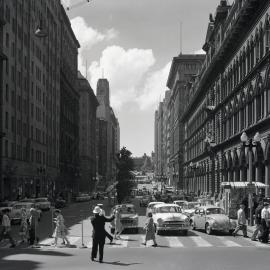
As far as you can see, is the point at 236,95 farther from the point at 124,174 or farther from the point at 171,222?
the point at 171,222

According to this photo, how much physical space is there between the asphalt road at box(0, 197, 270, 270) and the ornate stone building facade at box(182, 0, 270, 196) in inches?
431

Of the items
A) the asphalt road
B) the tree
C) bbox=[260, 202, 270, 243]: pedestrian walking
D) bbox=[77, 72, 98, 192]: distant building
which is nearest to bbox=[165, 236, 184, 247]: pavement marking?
the asphalt road

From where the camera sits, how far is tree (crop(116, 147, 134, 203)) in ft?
234

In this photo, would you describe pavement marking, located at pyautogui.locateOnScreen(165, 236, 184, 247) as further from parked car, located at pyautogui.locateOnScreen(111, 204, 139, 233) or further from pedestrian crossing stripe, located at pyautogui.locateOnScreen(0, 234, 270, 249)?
parked car, located at pyautogui.locateOnScreen(111, 204, 139, 233)

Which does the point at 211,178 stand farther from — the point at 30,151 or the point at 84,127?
the point at 84,127

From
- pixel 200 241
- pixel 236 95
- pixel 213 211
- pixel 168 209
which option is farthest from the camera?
pixel 236 95

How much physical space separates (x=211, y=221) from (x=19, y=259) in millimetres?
13280

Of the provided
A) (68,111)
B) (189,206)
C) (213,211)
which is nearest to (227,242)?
(213,211)

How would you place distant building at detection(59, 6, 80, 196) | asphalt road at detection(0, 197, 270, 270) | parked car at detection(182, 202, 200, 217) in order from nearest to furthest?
asphalt road at detection(0, 197, 270, 270)
parked car at detection(182, 202, 200, 217)
distant building at detection(59, 6, 80, 196)

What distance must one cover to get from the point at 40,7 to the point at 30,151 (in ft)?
79.0

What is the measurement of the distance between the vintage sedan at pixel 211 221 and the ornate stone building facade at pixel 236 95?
15.6ft

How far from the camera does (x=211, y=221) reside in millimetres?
30125

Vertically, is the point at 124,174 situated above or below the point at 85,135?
below

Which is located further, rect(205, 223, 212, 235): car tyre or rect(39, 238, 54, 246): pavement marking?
rect(205, 223, 212, 235): car tyre
